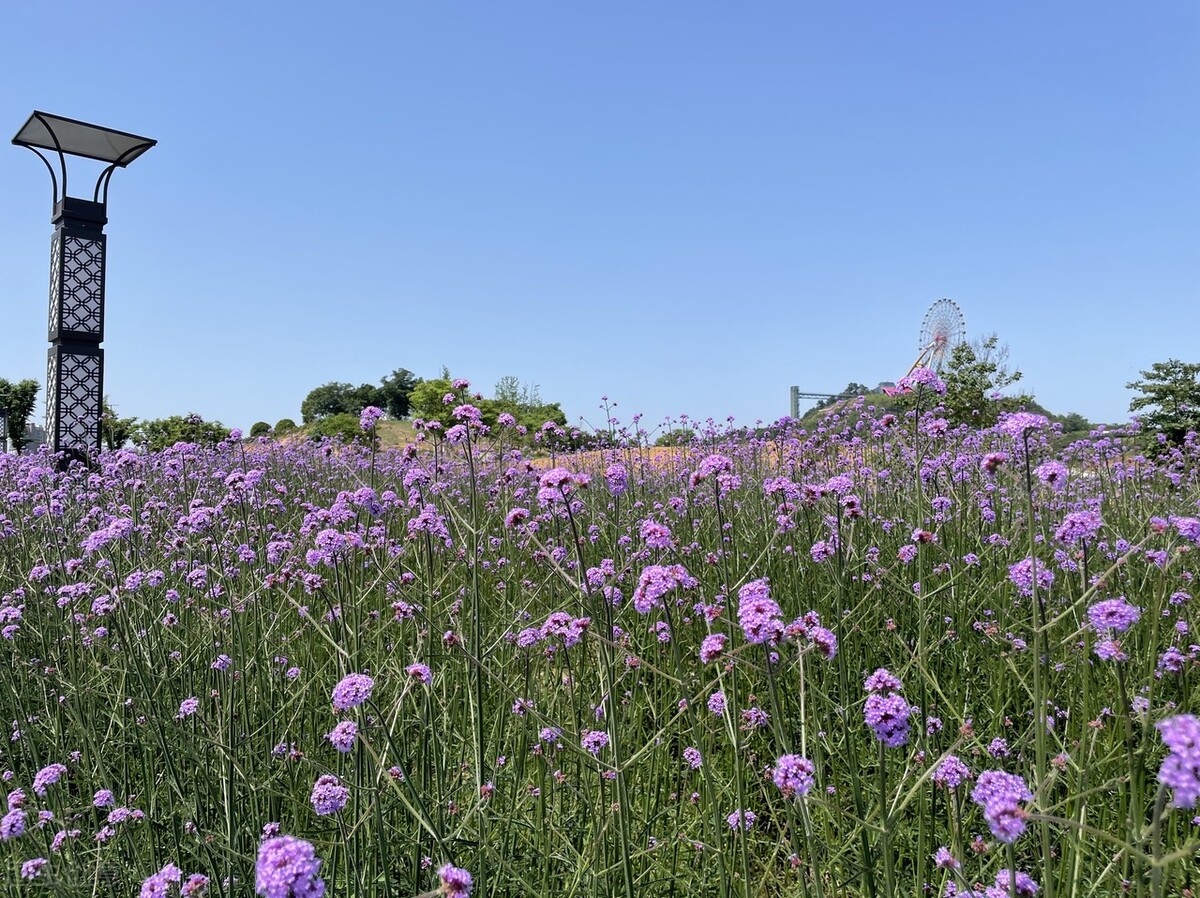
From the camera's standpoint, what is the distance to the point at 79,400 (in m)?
12.7

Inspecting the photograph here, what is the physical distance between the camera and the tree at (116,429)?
42.1ft

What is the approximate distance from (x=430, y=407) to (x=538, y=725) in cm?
3038

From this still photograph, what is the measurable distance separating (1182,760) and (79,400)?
15.6m

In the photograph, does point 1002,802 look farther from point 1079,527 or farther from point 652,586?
point 1079,527

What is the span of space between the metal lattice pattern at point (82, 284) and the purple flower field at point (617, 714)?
31.6 ft

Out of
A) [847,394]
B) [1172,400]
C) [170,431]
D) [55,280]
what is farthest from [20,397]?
[1172,400]

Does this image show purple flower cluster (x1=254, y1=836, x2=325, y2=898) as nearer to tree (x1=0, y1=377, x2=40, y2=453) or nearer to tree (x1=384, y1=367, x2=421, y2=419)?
tree (x1=0, y1=377, x2=40, y2=453)

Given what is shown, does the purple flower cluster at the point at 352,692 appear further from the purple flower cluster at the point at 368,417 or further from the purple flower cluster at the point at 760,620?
the purple flower cluster at the point at 368,417

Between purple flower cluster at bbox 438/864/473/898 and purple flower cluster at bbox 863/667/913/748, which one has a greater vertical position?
purple flower cluster at bbox 863/667/913/748

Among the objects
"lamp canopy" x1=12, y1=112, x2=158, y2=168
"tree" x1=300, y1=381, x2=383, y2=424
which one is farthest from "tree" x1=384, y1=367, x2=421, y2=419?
"lamp canopy" x1=12, y1=112, x2=158, y2=168

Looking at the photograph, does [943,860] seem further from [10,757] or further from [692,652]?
[10,757]

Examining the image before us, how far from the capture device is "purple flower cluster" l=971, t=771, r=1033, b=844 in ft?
3.43

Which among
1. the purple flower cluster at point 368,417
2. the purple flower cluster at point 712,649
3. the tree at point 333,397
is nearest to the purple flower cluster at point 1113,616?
the purple flower cluster at point 712,649

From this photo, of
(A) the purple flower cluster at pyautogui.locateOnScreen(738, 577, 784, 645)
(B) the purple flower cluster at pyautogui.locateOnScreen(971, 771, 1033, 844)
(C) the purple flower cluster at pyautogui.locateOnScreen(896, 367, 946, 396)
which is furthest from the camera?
(C) the purple flower cluster at pyautogui.locateOnScreen(896, 367, 946, 396)
